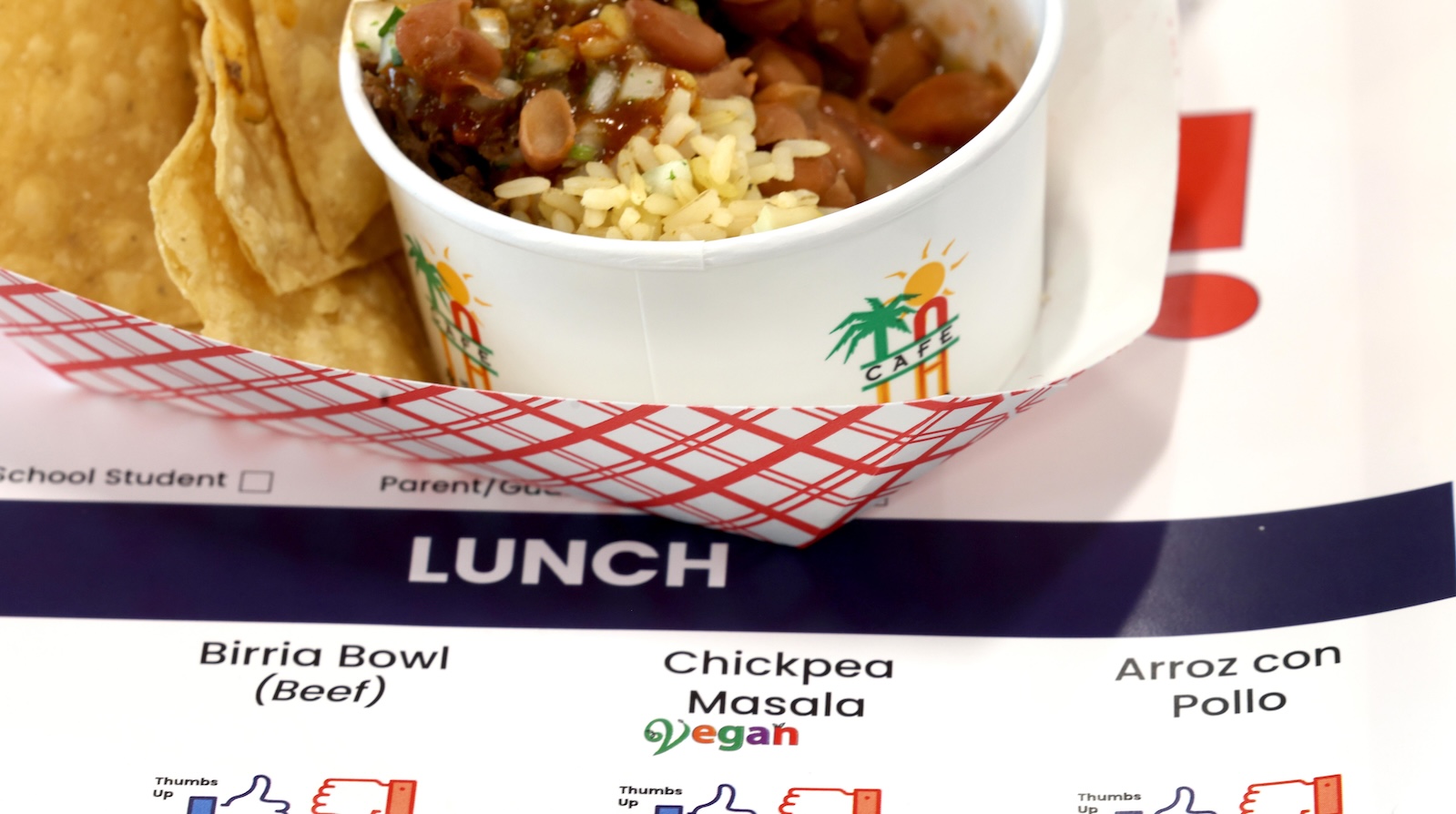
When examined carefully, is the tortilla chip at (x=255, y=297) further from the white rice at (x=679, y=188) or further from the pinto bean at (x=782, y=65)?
the pinto bean at (x=782, y=65)

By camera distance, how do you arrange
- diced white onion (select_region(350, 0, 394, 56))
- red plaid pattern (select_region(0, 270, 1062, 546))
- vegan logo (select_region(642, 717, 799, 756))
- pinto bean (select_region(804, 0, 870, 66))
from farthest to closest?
pinto bean (select_region(804, 0, 870, 66)) → diced white onion (select_region(350, 0, 394, 56)) → vegan logo (select_region(642, 717, 799, 756)) → red plaid pattern (select_region(0, 270, 1062, 546))

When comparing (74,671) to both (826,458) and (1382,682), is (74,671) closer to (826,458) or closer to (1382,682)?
(826,458)

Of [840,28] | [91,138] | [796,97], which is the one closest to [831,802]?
[796,97]

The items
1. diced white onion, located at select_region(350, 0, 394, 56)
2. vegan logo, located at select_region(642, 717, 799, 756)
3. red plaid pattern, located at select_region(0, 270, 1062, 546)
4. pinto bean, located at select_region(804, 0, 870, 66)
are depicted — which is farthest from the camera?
pinto bean, located at select_region(804, 0, 870, 66)

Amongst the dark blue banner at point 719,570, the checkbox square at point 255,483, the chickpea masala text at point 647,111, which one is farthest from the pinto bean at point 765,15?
the checkbox square at point 255,483

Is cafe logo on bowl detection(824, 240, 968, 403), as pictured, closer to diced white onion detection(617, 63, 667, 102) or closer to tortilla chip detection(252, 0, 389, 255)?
diced white onion detection(617, 63, 667, 102)

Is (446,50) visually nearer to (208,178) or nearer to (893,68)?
(208,178)

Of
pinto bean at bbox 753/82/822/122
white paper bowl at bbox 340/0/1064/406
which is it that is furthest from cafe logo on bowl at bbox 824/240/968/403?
pinto bean at bbox 753/82/822/122
